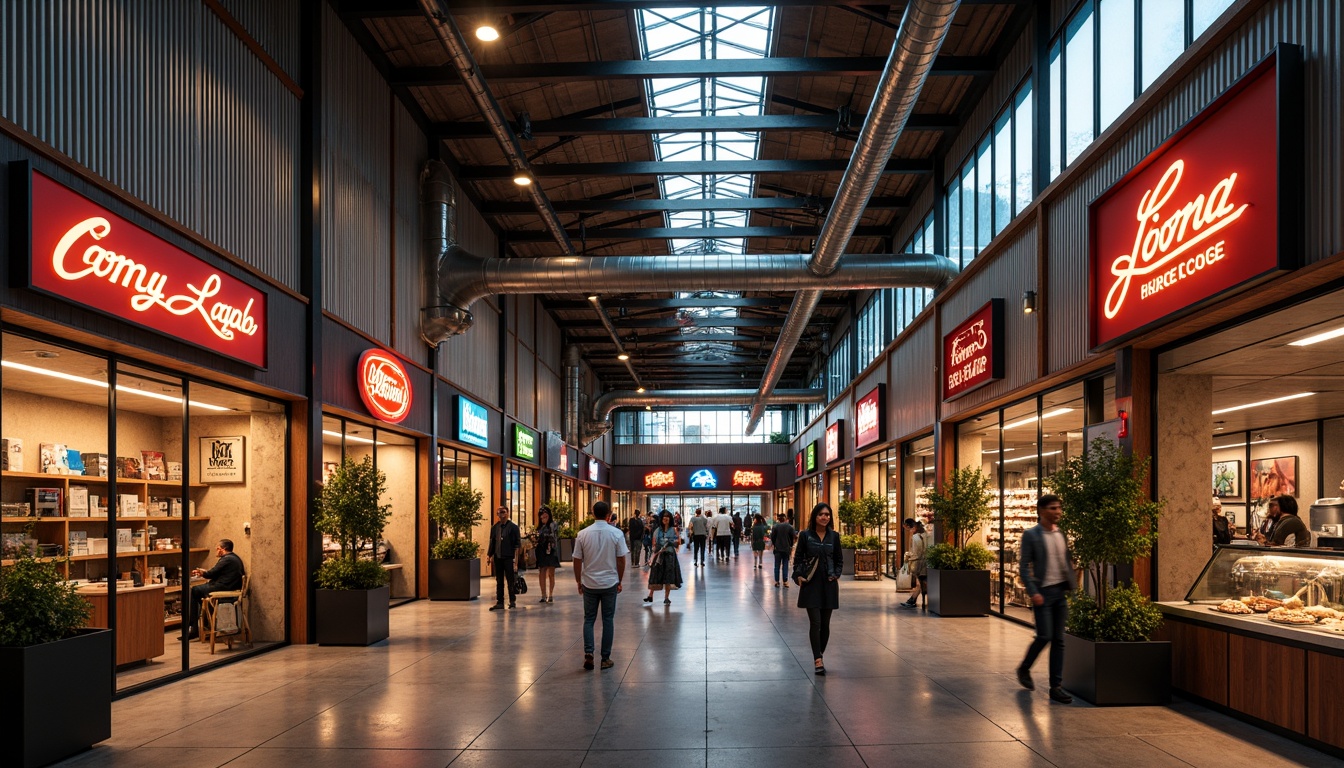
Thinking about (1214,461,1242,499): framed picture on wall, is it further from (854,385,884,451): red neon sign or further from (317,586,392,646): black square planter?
(317,586,392,646): black square planter

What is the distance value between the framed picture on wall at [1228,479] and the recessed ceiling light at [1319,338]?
8.72m

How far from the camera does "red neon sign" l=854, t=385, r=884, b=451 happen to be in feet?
66.3

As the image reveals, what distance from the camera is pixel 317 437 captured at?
1155cm

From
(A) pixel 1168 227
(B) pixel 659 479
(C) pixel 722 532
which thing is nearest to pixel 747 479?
(B) pixel 659 479

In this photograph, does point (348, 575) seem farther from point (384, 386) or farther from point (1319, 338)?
point (1319, 338)

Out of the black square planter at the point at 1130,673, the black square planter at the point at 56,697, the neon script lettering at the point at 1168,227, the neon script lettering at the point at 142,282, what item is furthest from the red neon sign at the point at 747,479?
the black square planter at the point at 56,697

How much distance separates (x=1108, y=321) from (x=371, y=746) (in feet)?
23.2

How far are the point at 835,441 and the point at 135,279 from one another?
20.9 meters

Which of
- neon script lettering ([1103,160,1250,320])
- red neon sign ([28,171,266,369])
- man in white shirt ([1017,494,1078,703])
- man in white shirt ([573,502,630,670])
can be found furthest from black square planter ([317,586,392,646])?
neon script lettering ([1103,160,1250,320])

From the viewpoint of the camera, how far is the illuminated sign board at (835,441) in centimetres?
2589

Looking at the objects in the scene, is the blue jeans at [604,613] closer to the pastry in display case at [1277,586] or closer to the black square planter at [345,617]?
the black square planter at [345,617]

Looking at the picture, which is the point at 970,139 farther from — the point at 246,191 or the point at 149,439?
the point at 149,439

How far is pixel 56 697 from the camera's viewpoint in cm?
612

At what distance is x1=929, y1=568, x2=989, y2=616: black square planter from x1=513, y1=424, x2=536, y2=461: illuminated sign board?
38.8 ft
